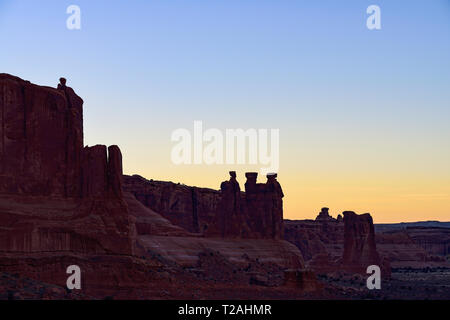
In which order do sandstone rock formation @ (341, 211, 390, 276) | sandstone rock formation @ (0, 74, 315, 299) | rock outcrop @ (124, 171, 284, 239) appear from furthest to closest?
sandstone rock formation @ (341, 211, 390, 276), rock outcrop @ (124, 171, 284, 239), sandstone rock formation @ (0, 74, 315, 299)

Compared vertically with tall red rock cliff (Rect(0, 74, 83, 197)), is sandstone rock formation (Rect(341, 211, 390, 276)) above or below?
below

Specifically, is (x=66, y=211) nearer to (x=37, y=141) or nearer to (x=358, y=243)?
(x=37, y=141)

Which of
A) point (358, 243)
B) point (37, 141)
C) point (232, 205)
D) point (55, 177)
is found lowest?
point (358, 243)

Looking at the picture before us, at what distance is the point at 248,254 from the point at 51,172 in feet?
148

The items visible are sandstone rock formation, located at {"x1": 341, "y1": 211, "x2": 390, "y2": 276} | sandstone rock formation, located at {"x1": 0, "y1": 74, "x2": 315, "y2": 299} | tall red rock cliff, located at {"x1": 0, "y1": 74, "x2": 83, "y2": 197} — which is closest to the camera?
sandstone rock formation, located at {"x1": 0, "y1": 74, "x2": 315, "y2": 299}

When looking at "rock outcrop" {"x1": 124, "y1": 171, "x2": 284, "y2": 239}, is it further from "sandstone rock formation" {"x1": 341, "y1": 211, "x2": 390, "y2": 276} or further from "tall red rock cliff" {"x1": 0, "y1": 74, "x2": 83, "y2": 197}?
"tall red rock cliff" {"x1": 0, "y1": 74, "x2": 83, "y2": 197}

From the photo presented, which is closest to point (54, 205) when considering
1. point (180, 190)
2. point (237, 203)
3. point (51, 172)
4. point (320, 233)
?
point (51, 172)

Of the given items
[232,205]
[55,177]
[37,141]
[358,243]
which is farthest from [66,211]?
[358,243]

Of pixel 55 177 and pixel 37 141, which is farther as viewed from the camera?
pixel 37 141

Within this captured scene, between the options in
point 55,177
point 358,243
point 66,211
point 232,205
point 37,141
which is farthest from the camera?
point 358,243

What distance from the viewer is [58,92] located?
8219 centimetres

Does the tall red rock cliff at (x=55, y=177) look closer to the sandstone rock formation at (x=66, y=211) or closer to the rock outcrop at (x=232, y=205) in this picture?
the sandstone rock formation at (x=66, y=211)

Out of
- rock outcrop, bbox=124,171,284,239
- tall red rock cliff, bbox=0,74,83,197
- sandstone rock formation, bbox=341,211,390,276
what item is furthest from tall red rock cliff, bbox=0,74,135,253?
sandstone rock formation, bbox=341,211,390,276

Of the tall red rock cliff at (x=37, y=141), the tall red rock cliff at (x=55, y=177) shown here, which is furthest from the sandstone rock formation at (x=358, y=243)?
the tall red rock cliff at (x=37, y=141)
